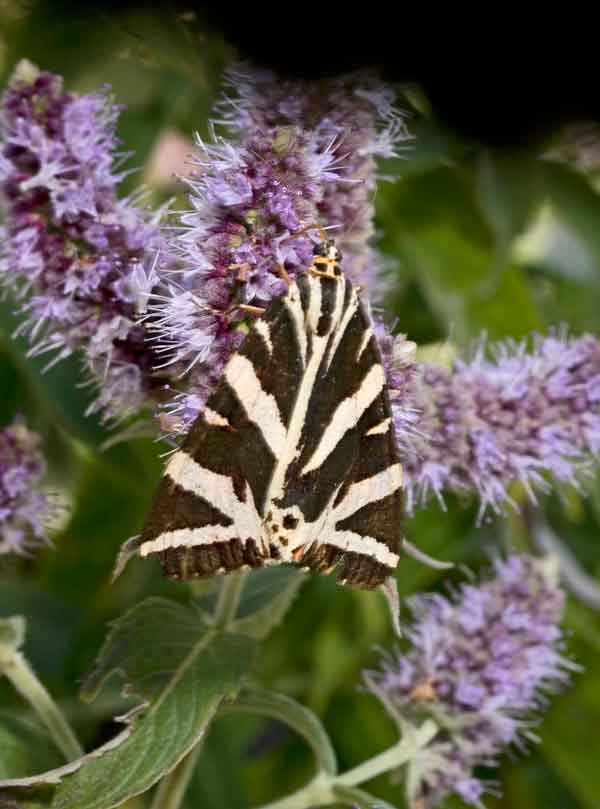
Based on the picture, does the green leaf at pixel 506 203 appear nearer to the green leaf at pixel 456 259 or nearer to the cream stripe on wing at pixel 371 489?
the green leaf at pixel 456 259

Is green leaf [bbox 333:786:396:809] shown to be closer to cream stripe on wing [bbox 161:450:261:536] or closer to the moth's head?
cream stripe on wing [bbox 161:450:261:536]

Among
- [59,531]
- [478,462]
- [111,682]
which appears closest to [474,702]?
[478,462]

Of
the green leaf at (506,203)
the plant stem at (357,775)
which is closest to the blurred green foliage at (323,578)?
the green leaf at (506,203)

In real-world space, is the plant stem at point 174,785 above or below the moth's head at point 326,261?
below

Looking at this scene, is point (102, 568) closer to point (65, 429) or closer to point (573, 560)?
point (65, 429)

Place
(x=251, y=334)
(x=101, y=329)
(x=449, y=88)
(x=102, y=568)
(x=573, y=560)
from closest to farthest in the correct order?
(x=449, y=88) → (x=251, y=334) → (x=101, y=329) → (x=102, y=568) → (x=573, y=560)

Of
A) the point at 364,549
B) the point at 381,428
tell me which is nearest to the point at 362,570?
the point at 364,549

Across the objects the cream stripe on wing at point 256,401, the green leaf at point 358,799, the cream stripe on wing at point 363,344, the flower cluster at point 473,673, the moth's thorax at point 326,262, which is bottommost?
the green leaf at point 358,799
